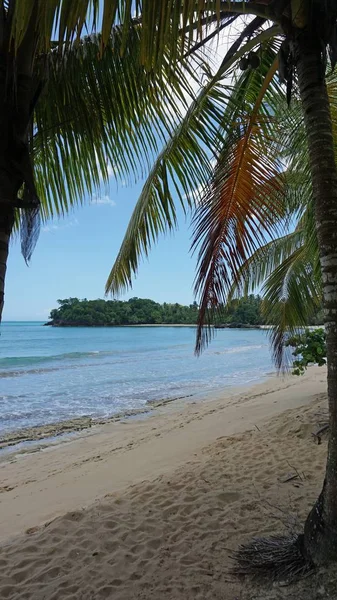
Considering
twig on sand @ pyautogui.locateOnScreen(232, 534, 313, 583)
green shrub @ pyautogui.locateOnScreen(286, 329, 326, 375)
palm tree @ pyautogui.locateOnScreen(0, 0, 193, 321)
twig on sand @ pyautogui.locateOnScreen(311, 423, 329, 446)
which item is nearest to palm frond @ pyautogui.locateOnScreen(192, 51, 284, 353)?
palm tree @ pyautogui.locateOnScreen(0, 0, 193, 321)

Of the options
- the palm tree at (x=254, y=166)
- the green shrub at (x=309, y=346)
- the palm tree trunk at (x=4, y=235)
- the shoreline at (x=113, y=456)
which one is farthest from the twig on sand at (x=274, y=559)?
the green shrub at (x=309, y=346)

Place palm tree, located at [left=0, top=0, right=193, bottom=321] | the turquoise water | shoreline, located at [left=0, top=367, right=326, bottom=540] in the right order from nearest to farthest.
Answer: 1. palm tree, located at [left=0, top=0, right=193, bottom=321]
2. shoreline, located at [left=0, top=367, right=326, bottom=540]
3. the turquoise water

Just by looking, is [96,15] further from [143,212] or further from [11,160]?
[143,212]

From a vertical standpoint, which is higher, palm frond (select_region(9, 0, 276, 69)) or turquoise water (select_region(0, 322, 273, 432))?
palm frond (select_region(9, 0, 276, 69))

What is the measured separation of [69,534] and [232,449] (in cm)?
304

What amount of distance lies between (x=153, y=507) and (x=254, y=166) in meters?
3.31

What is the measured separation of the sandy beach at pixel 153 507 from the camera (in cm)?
270

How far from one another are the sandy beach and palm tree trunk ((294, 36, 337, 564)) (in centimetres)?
35

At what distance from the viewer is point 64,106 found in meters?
2.56

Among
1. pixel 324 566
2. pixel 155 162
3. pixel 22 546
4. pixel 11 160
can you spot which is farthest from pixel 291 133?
pixel 22 546

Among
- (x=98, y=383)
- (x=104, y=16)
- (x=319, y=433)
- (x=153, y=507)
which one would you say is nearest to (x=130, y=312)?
(x=98, y=383)

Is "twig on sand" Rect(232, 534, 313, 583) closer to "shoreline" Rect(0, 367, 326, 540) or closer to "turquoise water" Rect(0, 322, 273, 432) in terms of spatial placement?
"shoreline" Rect(0, 367, 326, 540)

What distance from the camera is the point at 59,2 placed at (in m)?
1.42

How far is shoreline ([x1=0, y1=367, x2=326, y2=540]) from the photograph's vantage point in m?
4.82
